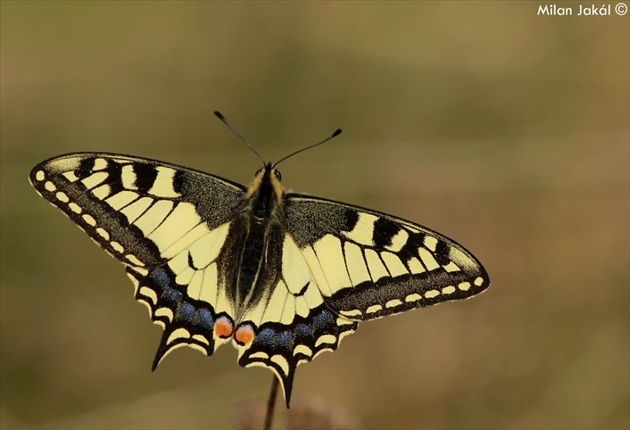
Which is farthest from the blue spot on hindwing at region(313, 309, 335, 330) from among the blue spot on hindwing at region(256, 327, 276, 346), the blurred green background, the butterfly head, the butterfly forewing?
the blurred green background

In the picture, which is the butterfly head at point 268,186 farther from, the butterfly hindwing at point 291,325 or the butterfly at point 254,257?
the butterfly hindwing at point 291,325

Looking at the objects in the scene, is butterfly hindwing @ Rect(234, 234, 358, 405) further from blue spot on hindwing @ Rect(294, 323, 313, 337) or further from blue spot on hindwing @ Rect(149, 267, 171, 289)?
blue spot on hindwing @ Rect(149, 267, 171, 289)

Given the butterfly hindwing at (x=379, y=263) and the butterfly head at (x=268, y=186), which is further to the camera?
the butterfly head at (x=268, y=186)

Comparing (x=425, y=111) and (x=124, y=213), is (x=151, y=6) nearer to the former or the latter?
(x=425, y=111)

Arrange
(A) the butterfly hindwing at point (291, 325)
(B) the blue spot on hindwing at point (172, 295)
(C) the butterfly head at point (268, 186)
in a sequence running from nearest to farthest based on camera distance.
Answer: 1. (A) the butterfly hindwing at point (291, 325)
2. (B) the blue spot on hindwing at point (172, 295)
3. (C) the butterfly head at point (268, 186)

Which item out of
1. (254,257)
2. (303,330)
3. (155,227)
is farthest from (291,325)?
(155,227)

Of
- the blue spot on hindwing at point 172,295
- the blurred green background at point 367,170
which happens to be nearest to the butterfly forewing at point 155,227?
the blue spot on hindwing at point 172,295

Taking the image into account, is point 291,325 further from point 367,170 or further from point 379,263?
point 367,170
